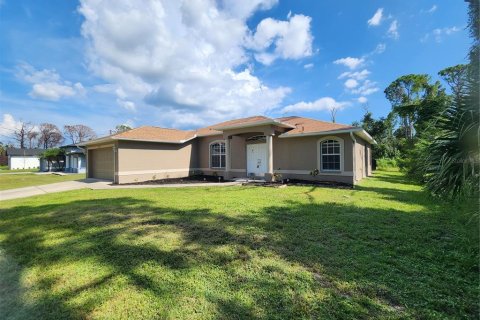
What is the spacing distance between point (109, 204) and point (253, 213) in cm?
519

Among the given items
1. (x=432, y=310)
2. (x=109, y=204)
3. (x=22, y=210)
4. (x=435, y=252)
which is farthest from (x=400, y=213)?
(x=22, y=210)

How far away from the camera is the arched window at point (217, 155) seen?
17656mm

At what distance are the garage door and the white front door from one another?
9760 millimetres

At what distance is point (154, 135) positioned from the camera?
55.6 ft

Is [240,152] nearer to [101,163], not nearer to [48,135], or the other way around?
[101,163]

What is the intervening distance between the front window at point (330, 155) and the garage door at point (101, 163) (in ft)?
46.8

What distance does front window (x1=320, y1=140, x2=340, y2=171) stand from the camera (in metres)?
13.1

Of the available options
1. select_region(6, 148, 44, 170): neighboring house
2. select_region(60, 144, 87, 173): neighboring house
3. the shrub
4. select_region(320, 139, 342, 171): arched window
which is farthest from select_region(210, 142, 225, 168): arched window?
select_region(6, 148, 44, 170): neighboring house

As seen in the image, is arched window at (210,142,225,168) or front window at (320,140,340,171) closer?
front window at (320,140,340,171)

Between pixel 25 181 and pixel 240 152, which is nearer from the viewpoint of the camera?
pixel 240 152

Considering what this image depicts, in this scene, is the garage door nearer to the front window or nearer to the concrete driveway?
the concrete driveway

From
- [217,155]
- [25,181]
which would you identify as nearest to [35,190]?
[25,181]

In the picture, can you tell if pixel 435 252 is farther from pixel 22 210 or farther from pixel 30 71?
pixel 30 71

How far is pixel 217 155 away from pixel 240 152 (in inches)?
93.1
